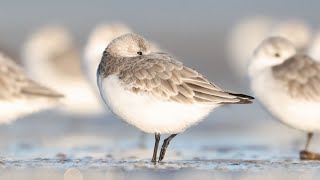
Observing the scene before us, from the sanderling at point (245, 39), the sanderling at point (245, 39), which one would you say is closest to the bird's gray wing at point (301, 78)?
the sanderling at point (245, 39)

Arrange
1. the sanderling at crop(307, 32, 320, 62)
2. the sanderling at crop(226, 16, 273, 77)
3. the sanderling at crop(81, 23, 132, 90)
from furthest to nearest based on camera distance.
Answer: the sanderling at crop(226, 16, 273, 77) → the sanderling at crop(81, 23, 132, 90) → the sanderling at crop(307, 32, 320, 62)

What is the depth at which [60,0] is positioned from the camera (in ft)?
79.8

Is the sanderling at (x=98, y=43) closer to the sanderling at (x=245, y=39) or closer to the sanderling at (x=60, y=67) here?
the sanderling at (x=60, y=67)

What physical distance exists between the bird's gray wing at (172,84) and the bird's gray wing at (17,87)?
5.94ft

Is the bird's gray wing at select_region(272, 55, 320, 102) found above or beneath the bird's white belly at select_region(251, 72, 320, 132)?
above

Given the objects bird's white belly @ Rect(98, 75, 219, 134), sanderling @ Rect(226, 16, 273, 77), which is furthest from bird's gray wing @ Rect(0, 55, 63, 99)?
sanderling @ Rect(226, 16, 273, 77)

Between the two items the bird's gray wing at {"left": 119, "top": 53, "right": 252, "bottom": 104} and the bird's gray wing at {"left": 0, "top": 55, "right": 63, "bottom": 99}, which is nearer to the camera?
the bird's gray wing at {"left": 119, "top": 53, "right": 252, "bottom": 104}

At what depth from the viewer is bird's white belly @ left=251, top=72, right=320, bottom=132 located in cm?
1063

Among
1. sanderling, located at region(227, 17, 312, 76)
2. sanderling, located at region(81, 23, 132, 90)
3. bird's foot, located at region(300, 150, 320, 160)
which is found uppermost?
sanderling, located at region(227, 17, 312, 76)

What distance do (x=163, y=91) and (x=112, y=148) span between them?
262cm

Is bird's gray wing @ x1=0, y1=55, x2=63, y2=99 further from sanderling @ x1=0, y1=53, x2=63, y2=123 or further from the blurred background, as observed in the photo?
the blurred background

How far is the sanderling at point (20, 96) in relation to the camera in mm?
10766

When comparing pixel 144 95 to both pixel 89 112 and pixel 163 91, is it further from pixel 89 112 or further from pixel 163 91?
pixel 89 112

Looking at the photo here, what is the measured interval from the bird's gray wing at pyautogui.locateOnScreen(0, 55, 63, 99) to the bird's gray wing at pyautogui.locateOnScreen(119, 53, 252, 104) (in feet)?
5.94
